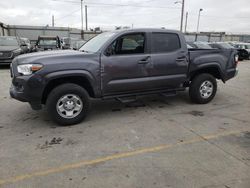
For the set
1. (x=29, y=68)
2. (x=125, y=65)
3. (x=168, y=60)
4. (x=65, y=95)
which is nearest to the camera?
(x=29, y=68)

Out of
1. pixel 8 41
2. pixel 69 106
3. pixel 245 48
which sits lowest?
pixel 69 106

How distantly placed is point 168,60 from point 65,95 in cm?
245

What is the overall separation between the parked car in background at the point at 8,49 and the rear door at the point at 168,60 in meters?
9.78

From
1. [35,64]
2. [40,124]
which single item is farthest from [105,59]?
[40,124]

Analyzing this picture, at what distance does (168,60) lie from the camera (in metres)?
5.51

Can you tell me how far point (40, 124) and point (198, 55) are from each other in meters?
4.02

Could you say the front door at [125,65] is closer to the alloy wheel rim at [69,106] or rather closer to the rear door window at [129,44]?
the rear door window at [129,44]

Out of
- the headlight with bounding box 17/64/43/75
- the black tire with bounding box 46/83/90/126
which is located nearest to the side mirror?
the black tire with bounding box 46/83/90/126

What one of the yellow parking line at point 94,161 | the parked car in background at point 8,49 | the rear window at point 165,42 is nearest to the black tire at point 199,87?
the rear window at point 165,42

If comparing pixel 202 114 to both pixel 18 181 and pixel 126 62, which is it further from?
pixel 18 181

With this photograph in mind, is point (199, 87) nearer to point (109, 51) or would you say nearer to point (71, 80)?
point (109, 51)

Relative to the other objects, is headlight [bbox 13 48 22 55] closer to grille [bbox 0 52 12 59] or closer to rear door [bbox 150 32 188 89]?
grille [bbox 0 52 12 59]

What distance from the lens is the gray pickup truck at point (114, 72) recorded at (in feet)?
14.5

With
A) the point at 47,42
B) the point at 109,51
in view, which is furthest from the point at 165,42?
the point at 47,42
